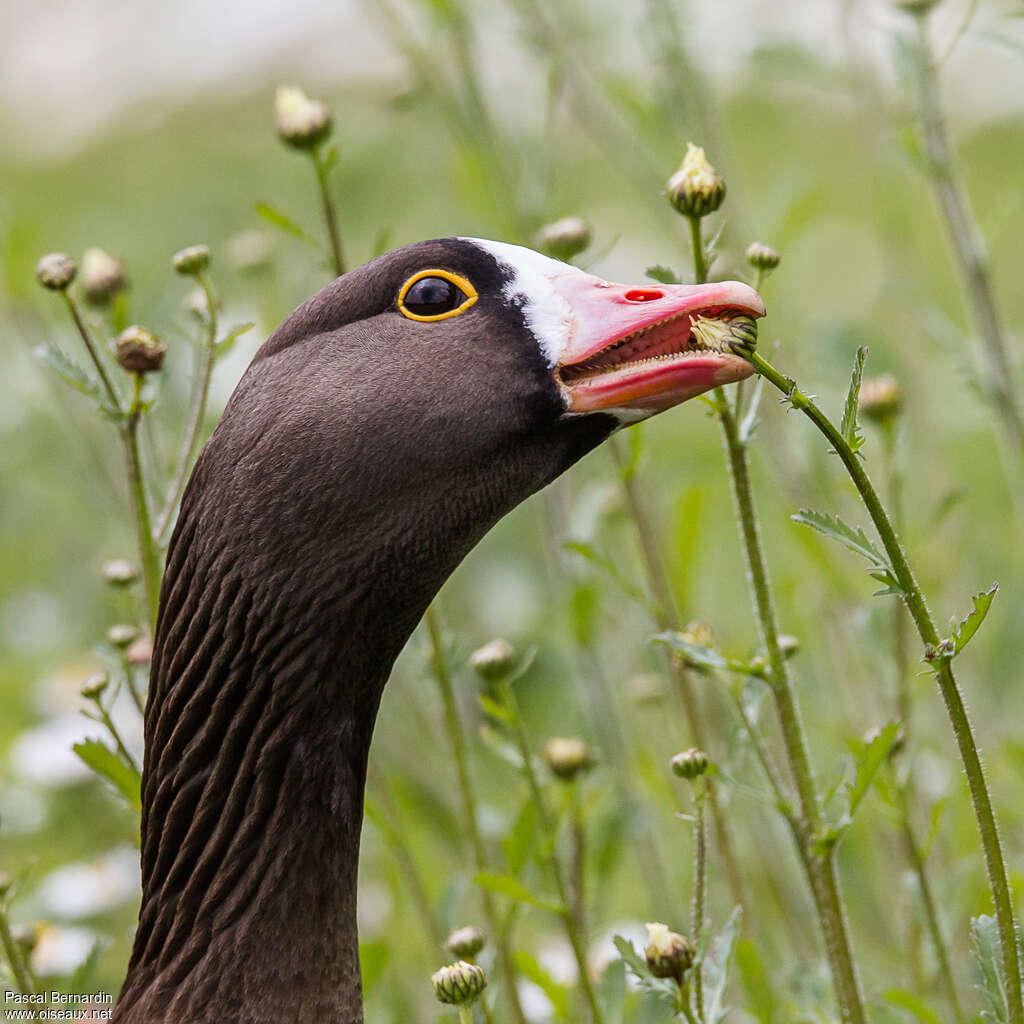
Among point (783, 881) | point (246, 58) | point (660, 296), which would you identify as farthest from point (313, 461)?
point (246, 58)

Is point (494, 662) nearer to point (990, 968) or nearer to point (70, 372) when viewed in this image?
point (70, 372)

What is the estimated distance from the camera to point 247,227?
24.8 feet

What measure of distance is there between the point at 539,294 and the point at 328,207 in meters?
0.51

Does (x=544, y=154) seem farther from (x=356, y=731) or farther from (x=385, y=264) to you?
(x=356, y=731)

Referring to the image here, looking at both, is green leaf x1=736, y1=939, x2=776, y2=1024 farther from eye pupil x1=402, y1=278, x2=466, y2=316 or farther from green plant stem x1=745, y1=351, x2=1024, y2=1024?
eye pupil x1=402, y1=278, x2=466, y2=316

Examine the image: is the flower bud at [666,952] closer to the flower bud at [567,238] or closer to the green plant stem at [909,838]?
the green plant stem at [909,838]

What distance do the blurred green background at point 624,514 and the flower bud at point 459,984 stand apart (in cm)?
46

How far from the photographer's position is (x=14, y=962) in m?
2.35

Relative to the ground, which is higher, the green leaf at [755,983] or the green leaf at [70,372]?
the green leaf at [70,372]

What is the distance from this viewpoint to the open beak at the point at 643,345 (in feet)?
6.36

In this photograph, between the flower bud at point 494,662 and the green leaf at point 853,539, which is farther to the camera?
the flower bud at point 494,662

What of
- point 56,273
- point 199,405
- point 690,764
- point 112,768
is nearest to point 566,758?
point 690,764

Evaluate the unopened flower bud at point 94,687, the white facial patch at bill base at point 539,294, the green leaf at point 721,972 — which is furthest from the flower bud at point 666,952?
the unopened flower bud at point 94,687

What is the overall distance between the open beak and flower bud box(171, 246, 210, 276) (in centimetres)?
60
